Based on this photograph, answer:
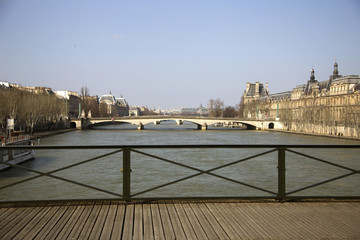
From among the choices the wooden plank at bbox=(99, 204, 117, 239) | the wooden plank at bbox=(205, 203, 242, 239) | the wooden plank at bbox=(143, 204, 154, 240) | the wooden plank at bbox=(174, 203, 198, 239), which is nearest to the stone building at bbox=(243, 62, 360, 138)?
the wooden plank at bbox=(205, 203, 242, 239)

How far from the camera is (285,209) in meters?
5.97

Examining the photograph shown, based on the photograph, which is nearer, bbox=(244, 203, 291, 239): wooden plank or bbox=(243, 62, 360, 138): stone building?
bbox=(244, 203, 291, 239): wooden plank

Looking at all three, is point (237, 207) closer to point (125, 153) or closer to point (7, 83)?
point (125, 153)

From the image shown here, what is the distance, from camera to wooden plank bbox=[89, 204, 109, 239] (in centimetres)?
476

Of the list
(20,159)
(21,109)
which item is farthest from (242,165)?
(21,109)

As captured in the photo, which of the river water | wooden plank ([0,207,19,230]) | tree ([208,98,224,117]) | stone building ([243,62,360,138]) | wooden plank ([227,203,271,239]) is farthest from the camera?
tree ([208,98,224,117])

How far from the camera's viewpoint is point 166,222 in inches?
208

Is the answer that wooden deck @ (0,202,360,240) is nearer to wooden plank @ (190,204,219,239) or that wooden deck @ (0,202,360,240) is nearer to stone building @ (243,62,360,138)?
wooden plank @ (190,204,219,239)

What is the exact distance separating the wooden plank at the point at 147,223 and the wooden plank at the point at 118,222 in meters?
0.33

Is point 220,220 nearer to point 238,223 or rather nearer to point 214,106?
point 238,223

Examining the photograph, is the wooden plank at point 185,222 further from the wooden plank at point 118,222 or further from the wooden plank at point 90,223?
the wooden plank at point 90,223

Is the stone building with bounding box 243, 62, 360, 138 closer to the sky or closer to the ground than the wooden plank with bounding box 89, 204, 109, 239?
closer to the sky

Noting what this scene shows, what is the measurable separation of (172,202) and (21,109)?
47.5m

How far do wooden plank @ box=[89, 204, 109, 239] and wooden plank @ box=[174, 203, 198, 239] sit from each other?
1.12m
